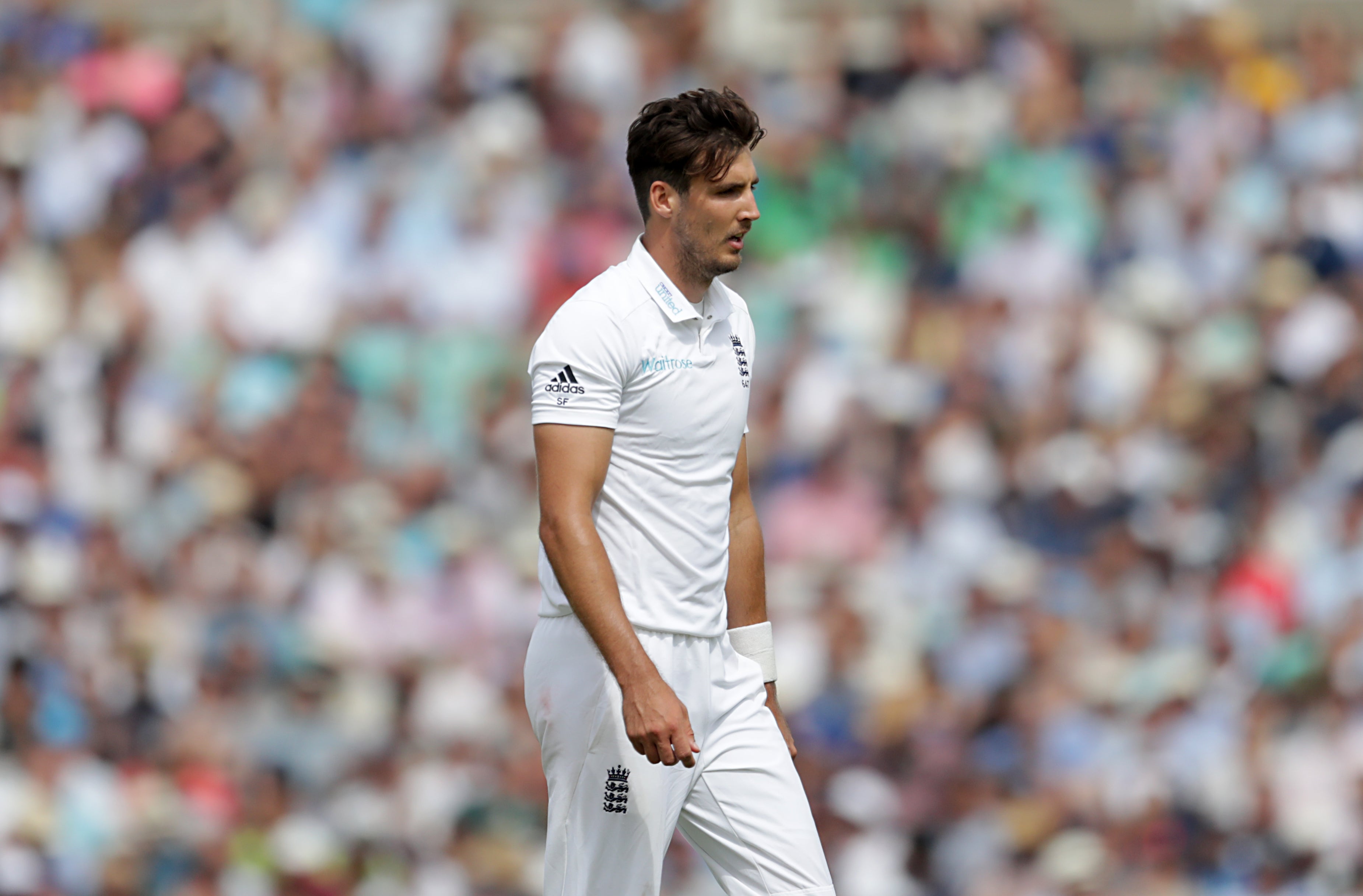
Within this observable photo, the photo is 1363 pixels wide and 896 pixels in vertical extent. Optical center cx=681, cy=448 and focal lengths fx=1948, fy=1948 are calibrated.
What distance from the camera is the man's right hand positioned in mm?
3785

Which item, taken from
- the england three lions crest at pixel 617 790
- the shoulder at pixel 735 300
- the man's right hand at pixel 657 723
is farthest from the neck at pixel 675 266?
the england three lions crest at pixel 617 790

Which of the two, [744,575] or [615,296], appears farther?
[744,575]

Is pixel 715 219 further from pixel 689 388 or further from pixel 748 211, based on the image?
pixel 689 388

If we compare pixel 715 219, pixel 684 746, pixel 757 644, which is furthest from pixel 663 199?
pixel 684 746

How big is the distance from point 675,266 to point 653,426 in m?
0.36

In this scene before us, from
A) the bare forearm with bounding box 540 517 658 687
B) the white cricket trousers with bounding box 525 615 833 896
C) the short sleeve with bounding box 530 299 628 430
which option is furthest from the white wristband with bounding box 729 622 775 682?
the short sleeve with bounding box 530 299 628 430

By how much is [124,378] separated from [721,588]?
6609 mm

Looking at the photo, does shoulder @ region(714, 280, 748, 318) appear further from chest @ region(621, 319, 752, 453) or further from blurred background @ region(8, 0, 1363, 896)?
blurred background @ region(8, 0, 1363, 896)

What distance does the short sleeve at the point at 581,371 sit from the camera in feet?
13.0

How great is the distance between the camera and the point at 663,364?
4.09m

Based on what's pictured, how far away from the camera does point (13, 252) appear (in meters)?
10.9

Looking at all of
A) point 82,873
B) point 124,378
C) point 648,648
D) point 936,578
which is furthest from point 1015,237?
point 648,648

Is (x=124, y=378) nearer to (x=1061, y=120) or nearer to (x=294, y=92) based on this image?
(x=294, y=92)

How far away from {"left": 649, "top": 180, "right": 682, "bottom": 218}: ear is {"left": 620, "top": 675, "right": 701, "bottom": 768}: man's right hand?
3.29 feet
